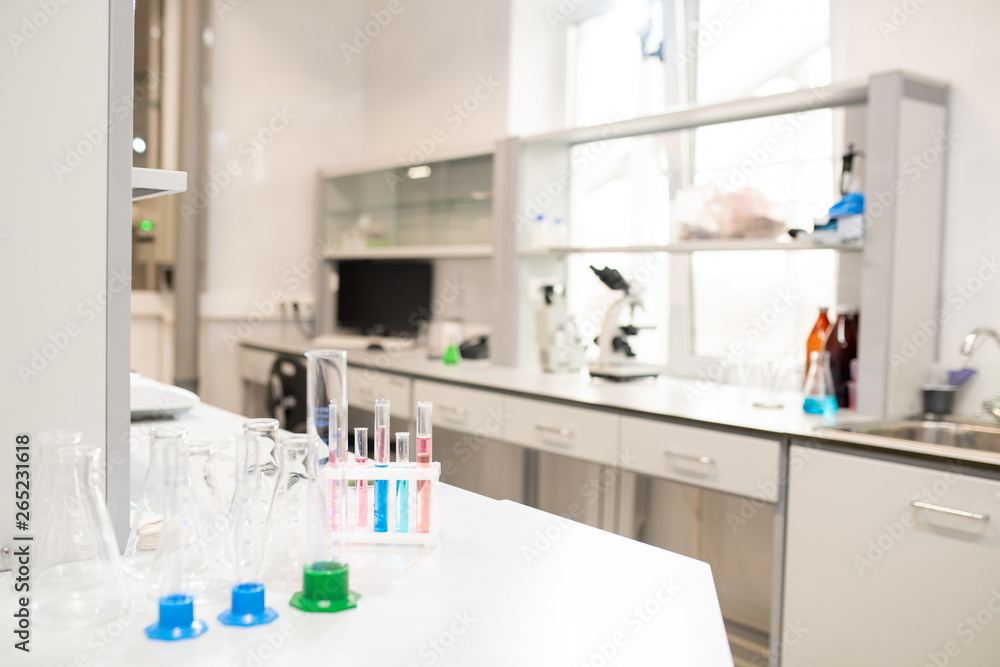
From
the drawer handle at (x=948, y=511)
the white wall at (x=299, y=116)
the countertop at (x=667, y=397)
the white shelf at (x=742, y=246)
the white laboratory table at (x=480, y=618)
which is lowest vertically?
the drawer handle at (x=948, y=511)

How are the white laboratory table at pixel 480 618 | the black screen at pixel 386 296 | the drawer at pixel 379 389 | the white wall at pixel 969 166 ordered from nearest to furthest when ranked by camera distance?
the white laboratory table at pixel 480 618
the white wall at pixel 969 166
the drawer at pixel 379 389
the black screen at pixel 386 296

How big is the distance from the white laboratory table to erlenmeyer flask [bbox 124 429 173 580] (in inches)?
4.5

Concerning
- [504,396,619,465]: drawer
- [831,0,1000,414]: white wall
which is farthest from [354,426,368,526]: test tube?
[831,0,1000,414]: white wall

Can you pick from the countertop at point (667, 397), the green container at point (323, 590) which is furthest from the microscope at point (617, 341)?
the green container at point (323, 590)

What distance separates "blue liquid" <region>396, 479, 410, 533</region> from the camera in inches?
42.4

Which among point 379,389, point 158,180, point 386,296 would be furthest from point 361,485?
point 386,296

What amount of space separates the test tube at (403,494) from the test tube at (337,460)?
3.1 inches

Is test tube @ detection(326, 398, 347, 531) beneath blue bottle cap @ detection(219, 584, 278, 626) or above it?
above

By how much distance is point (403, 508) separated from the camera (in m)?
1.08

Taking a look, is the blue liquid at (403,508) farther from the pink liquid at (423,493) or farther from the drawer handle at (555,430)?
the drawer handle at (555,430)

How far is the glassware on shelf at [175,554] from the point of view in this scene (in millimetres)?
797

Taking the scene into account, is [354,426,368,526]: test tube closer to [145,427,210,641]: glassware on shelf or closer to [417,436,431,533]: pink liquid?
[417,436,431,533]: pink liquid

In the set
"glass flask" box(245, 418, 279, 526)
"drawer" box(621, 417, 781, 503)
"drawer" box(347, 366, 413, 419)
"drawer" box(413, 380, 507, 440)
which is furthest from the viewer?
"drawer" box(347, 366, 413, 419)

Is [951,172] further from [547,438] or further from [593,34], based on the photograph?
[593,34]
